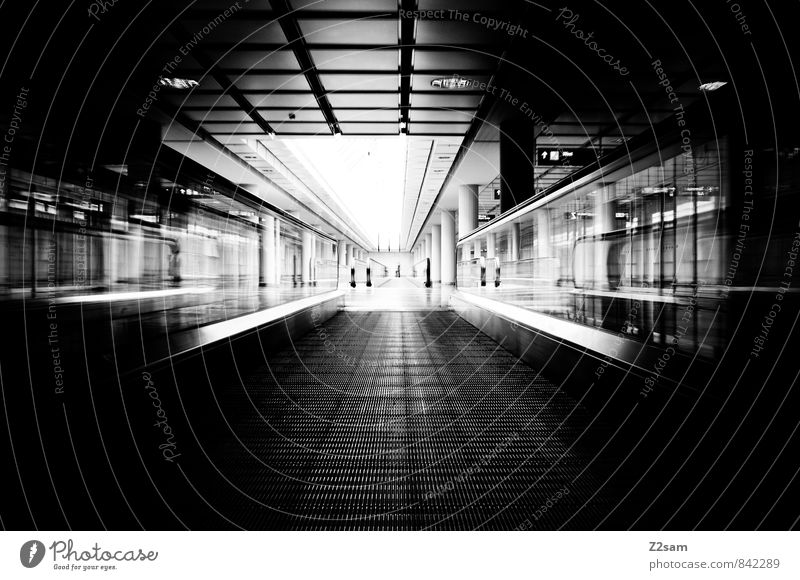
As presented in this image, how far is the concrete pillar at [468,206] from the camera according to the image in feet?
57.9

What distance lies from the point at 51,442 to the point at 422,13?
5837 millimetres

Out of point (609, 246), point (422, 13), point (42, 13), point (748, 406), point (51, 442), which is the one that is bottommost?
point (51, 442)

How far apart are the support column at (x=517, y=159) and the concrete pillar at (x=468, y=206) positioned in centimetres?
773

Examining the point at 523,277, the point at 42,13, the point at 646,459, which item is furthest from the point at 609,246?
the point at 42,13

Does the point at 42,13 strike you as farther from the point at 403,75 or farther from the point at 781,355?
the point at 781,355

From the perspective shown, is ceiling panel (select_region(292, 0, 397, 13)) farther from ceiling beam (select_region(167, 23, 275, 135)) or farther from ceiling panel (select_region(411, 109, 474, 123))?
ceiling panel (select_region(411, 109, 474, 123))

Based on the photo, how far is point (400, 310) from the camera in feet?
35.2

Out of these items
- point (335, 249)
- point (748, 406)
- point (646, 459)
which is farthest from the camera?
point (335, 249)

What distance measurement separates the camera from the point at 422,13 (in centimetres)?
575

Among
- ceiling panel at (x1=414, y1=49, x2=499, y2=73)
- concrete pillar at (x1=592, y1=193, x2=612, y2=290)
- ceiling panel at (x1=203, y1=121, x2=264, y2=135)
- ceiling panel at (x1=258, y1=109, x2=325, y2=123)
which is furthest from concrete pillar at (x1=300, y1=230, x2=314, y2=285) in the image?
concrete pillar at (x1=592, y1=193, x2=612, y2=290)

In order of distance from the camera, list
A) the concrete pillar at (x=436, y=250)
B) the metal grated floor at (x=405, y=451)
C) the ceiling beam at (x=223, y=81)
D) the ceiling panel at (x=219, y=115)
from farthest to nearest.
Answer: the concrete pillar at (x=436, y=250), the ceiling panel at (x=219, y=115), the ceiling beam at (x=223, y=81), the metal grated floor at (x=405, y=451)

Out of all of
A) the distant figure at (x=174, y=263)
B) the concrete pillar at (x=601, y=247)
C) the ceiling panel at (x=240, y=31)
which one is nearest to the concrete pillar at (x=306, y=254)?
the distant figure at (x=174, y=263)

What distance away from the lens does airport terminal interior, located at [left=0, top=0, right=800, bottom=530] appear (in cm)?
188

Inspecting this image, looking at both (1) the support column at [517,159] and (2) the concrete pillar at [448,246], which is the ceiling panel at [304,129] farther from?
(2) the concrete pillar at [448,246]
